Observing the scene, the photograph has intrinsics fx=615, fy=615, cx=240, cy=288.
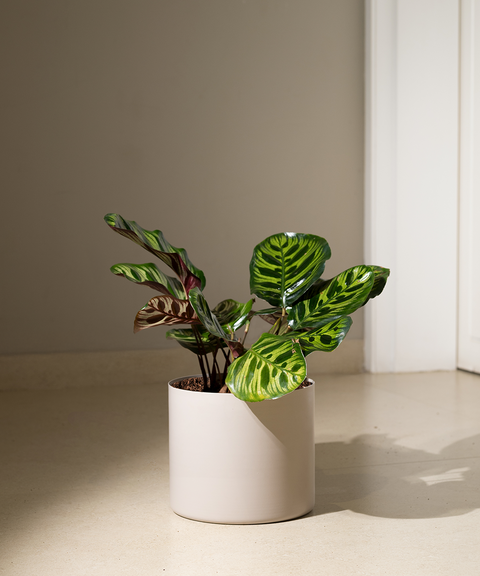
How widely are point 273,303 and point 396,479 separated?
45cm

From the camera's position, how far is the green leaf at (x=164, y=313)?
84 cm

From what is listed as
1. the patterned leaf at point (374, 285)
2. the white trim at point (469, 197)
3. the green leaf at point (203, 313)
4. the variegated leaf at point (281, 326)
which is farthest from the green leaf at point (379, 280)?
the white trim at point (469, 197)

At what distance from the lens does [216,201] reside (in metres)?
2.13

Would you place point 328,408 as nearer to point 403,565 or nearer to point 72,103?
point 403,565

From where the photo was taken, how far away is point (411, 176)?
7.18 ft

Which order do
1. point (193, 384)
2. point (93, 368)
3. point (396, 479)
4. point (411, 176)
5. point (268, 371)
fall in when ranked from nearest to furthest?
point (268, 371) → point (193, 384) → point (396, 479) → point (93, 368) → point (411, 176)

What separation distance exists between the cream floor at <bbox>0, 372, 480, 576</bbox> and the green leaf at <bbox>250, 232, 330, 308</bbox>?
1.13 ft

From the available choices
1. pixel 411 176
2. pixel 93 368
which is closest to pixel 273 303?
pixel 93 368

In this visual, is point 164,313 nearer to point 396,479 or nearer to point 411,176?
point 396,479

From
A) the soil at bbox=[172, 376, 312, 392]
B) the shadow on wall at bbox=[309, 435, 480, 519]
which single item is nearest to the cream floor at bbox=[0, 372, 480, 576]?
the shadow on wall at bbox=[309, 435, 480, 519]

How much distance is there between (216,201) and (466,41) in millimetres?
1066

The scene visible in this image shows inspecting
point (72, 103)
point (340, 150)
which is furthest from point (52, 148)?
point (340, 150)

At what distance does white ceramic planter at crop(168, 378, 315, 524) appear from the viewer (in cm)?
87

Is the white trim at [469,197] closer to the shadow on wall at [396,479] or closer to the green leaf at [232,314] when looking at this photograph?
the shadow on wall at [396,479]
